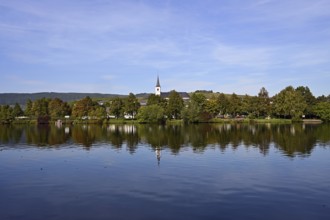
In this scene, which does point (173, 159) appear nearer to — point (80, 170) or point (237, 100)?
point (80, 170)

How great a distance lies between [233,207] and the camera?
18891mm

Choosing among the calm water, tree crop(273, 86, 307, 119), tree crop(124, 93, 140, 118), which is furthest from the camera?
tree crop(124, 93, 140, 118)

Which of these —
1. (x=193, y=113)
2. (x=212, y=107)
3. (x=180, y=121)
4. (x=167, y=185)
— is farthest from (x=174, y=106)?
(x=167, y=185)

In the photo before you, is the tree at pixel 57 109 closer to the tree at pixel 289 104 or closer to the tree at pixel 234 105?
the tree at pixel 234 105

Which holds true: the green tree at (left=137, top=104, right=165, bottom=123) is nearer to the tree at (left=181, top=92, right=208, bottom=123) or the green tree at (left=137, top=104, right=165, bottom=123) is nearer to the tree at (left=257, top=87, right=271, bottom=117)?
the tree at (left=181, top=92, right=208, bottom=123)

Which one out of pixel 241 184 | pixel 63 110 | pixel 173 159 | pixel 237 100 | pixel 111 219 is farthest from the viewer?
pixel 63 110

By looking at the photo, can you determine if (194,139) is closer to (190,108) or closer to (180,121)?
(190,108)

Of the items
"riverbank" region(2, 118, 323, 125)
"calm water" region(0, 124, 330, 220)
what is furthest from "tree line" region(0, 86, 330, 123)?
"calm water" region(0, 124, 330, 220)

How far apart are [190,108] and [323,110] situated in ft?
158

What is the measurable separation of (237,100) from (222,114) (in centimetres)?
955

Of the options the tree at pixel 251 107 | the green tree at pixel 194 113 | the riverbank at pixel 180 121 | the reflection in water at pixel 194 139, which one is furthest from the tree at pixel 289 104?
the reflection in water at pixel 194 139

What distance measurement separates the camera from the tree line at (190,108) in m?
128

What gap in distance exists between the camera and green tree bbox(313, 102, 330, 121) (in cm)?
12866

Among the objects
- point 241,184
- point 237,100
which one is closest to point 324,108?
point 237,100
